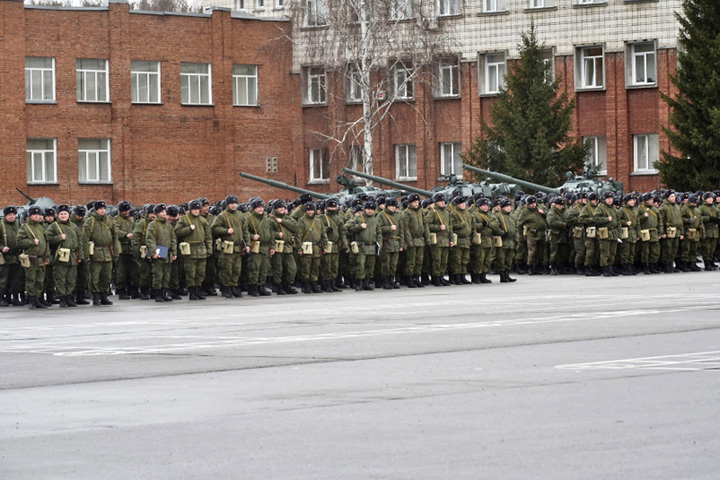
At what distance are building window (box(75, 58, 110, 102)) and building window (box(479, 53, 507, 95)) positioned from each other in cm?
1455

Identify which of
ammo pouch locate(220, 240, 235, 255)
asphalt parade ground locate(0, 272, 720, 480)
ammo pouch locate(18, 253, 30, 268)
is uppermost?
ammo pouch locate(220, 240, 235, 255)

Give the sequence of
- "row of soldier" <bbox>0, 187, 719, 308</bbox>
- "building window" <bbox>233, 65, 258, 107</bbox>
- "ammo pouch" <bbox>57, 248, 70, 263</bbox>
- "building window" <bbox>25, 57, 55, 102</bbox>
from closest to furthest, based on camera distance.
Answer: "ammo pouch" <bbox>57, 248, 70, 263</bbox>, "row of soldier" <bbox>0, 187, 719, 308</bbox>, "building window" <bbox>25, 57, 55, 102</bbox>, "building window" <bbox>233, 65, 258, 107</bbox>

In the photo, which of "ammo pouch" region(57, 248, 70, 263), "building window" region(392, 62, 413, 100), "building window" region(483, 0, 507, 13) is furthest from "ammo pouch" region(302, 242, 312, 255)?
"building window" region(483, 0, 507, 13)

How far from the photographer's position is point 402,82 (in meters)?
Result: 58.2

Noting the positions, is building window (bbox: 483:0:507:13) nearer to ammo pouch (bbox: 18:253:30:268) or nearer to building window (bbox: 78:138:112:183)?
building window (bbox: 78:138:112:183)

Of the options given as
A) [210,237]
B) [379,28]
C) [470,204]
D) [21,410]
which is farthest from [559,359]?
[379,28]

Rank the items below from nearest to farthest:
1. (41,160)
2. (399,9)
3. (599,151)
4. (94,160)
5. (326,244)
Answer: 1. (326,244)
2. (399,9)
3. (41,160)
4. (599,151)
5. (94,160)

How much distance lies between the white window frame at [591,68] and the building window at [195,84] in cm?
1460

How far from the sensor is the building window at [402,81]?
5512cm

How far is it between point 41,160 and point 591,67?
21043 millimetres

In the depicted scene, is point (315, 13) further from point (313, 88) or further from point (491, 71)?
point (491, 71)

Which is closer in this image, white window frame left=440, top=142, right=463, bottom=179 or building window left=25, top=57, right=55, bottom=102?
building window left=25, top=57, right=55, bottom=102

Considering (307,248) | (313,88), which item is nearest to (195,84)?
(313,88)

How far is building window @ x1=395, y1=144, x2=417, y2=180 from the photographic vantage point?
198 feet
